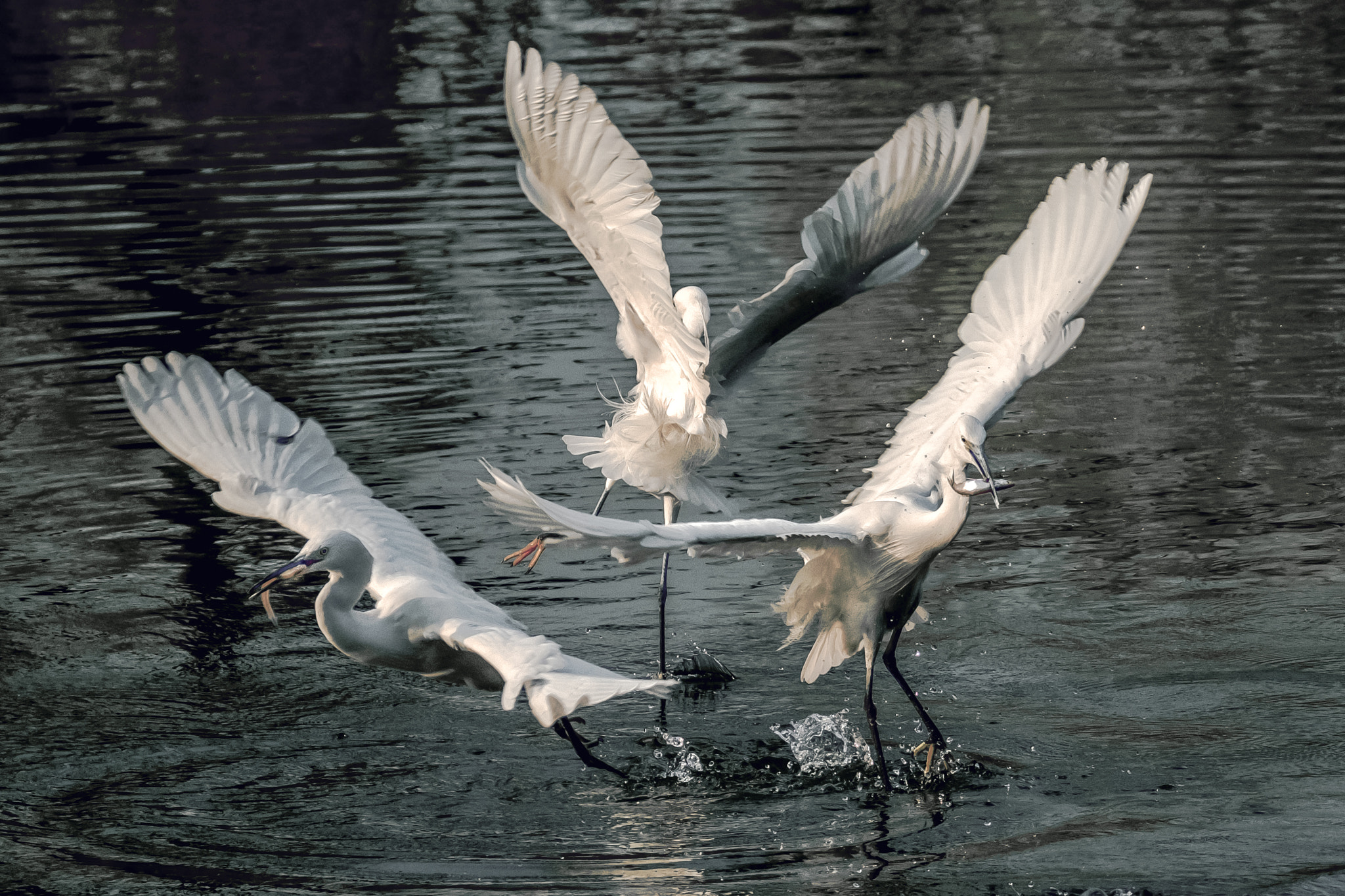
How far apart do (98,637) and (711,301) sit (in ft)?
21.4

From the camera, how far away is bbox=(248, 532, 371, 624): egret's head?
6.45 metres

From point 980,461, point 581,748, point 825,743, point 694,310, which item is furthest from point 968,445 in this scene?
point 694,310

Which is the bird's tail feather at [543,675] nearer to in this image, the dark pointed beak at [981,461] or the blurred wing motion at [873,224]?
the dark pointed beak at [981,461]

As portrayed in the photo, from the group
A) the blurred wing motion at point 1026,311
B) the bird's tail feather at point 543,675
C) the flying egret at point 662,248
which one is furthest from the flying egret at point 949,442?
the bird's tail feather at point 543,675

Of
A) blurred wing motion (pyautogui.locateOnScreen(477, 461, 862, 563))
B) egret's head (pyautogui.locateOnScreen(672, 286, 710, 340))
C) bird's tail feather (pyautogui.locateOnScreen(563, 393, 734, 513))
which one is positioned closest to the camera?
blurred wing motion (pyautogui.locateOnScreen(477, 461, 862, 563))

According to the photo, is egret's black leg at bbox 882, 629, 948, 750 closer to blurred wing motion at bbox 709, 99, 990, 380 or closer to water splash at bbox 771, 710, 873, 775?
water splash at bbox 771, 710, 873, 775

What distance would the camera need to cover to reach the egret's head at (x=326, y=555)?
21.1ft

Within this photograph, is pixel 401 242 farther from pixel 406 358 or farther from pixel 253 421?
pixel 253 421

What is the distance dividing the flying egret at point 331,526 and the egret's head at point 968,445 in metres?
1.41

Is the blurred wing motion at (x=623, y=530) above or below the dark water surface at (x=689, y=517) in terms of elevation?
above

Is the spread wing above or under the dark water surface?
above

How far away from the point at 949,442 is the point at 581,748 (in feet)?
6.06

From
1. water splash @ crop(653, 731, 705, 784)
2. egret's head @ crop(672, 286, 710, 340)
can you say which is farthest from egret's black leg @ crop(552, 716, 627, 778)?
egret's head @ crop(672, 286, 710, 340)

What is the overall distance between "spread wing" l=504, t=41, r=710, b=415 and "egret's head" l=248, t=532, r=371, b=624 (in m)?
1.66
